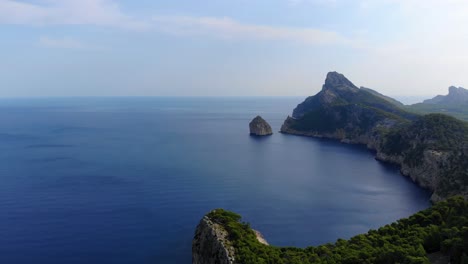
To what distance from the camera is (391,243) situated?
146 feet

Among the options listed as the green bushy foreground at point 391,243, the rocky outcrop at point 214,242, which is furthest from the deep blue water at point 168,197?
the green bushy foreground at point 391,243

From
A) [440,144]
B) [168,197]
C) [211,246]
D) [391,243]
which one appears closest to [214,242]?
[211,246]

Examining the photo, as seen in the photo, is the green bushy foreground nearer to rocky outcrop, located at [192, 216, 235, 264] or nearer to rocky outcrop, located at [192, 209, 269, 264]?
rocky outcrop, located at [192, 209, 269, 264]

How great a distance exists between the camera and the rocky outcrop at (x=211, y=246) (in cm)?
4521

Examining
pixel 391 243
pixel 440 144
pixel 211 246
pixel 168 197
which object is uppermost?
pixel 440 144

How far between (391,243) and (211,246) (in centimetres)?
2372

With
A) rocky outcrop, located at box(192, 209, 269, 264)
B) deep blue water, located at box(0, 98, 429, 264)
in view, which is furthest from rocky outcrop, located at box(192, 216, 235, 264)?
deep blue water, located at box(0, 98, 429, 264)

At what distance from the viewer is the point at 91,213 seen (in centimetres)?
7869

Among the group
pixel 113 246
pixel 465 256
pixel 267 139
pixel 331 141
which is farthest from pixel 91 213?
pixel 331 141

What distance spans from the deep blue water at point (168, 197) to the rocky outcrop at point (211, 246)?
8100 millimetres

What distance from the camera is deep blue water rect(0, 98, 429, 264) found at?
6481cm

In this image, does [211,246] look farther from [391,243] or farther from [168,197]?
[168,197]

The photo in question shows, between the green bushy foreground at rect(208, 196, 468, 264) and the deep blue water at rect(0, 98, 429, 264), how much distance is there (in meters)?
16.0

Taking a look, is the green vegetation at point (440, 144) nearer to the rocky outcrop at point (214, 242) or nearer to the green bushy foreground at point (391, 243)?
the green bushy foreground at point (391, 243)
